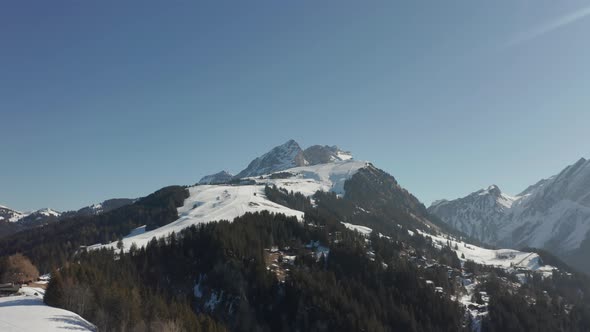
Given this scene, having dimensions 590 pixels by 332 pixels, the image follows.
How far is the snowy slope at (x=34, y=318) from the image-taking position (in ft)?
188

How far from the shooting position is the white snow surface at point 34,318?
188 ft

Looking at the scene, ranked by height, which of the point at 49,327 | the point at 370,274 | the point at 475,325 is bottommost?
the point at 475,325

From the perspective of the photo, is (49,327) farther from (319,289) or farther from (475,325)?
(475,325)

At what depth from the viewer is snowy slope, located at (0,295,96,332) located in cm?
5722

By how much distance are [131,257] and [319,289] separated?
82.0 m

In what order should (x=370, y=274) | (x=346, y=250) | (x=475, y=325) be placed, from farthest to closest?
(x=346, y=250)
(x=370, y=274)
(x=475, y=325)

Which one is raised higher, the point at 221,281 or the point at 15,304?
the point at 15,304

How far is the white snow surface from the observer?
57228 millimetres

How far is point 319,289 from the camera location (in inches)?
5999

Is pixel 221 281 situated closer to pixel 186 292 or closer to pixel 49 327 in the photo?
pixel 186 292

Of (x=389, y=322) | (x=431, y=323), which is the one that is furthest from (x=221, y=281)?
(x=431, y=323)

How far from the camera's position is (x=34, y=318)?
6184cm

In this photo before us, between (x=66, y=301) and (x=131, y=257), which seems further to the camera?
(x=131, y=257)

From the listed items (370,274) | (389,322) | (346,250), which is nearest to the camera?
(389,322)
